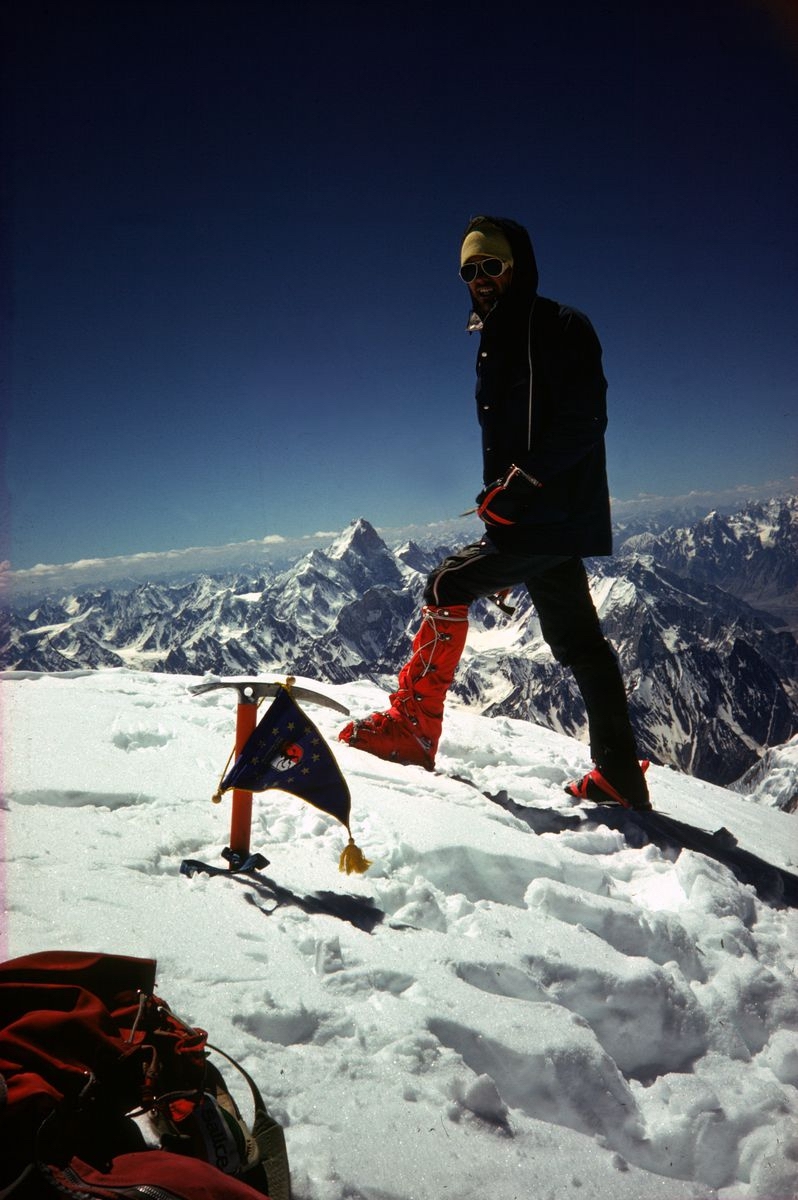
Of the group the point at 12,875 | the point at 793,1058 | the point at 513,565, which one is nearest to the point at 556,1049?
the point at 793,1058

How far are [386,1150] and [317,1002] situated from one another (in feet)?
2.08

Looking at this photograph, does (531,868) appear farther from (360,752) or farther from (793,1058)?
(360,752)

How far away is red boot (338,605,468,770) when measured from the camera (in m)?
5.47

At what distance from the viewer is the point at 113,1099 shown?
5.93ft

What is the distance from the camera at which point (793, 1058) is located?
2.84 m

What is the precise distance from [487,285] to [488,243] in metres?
0.30

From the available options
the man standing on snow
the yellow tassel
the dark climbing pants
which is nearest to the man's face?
the man standing on snow

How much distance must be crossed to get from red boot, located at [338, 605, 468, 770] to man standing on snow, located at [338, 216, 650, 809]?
0.06ft

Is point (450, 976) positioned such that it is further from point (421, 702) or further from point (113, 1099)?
point (421, 702)

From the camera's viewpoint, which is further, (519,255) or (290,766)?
(519,255)

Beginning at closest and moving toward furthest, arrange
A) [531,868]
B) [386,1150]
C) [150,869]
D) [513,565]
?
1. [386,1150]
2. [150,869]
3. [531,868]
4. [513,565]

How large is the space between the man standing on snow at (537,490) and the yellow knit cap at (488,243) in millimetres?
10

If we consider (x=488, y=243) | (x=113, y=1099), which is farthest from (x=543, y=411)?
(x=113, y=1099)

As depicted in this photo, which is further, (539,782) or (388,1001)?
(539,782)
